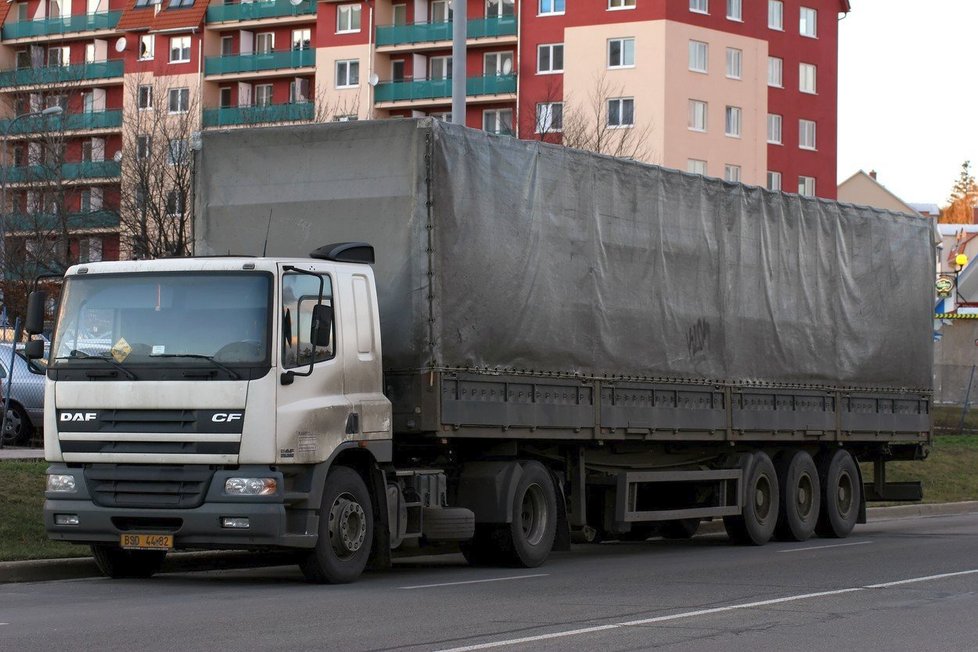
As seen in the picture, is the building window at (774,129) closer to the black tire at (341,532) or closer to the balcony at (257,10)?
the balcony at (257,10)

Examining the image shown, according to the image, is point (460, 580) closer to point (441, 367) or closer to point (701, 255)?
point (441, 367)

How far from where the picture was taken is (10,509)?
17.4 m

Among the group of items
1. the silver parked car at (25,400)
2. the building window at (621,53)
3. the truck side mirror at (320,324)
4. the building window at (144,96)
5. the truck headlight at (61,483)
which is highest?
the building window at (621,53)

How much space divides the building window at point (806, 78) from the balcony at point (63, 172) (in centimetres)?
3096

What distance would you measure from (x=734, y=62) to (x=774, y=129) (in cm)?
421

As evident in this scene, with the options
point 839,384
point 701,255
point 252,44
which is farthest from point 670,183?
point 252,44

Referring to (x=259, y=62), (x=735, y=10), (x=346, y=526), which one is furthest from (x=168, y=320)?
(x=259, y=62)

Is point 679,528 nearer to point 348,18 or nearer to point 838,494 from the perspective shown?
point 838,494

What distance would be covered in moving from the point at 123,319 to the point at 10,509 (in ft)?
12.8

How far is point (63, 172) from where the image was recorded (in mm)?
65875

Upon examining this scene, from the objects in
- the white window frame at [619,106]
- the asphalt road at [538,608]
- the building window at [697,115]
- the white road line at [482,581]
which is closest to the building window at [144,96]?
the white window frame at [619,106]

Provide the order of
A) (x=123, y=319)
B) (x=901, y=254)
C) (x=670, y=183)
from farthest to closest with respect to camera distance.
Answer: (x=901, y=254)
(x=670, y=183)
(x=123, y=319)

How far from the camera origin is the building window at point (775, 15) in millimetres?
77875

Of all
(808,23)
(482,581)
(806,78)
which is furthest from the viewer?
(808,23)
